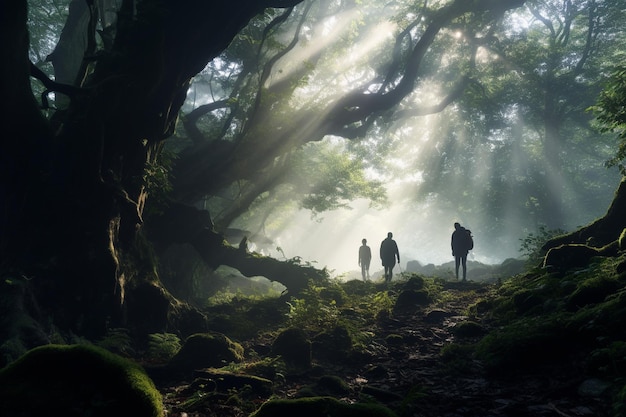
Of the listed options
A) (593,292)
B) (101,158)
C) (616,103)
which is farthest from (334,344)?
(616,103)

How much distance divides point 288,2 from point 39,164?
7190mm

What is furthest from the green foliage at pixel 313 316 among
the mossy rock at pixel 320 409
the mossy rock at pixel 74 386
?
the mossy rock at pixel 74 386

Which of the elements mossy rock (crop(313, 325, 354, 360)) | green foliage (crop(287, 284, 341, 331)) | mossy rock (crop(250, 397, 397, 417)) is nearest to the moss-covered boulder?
mossy rock (crop(313, 325, 354, 360))

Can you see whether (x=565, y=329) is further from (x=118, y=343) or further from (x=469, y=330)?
Result: (x=118, y=343)

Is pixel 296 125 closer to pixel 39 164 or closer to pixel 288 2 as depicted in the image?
pixel 288 2

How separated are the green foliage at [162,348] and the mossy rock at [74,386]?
339 centimetres

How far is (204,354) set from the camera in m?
6.51

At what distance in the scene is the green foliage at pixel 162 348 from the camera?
6.99m

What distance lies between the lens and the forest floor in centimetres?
367

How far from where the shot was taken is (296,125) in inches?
655

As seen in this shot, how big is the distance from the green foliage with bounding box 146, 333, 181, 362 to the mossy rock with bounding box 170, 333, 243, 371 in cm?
68

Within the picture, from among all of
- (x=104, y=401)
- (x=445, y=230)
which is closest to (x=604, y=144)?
(x=445, y=230)

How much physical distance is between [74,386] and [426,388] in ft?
13.0

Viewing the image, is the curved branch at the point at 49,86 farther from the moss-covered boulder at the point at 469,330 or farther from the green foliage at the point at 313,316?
the moss-covered boulder at the point at 469,330
